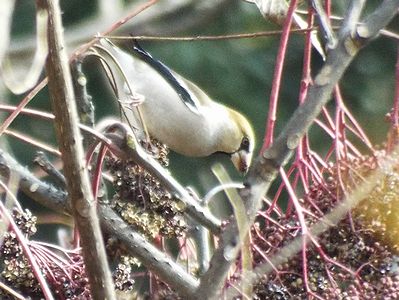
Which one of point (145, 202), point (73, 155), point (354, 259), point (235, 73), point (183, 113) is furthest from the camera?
point (235, 73)

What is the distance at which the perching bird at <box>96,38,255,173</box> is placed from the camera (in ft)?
8.43

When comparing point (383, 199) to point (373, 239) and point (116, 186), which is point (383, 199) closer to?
point (373, 239)

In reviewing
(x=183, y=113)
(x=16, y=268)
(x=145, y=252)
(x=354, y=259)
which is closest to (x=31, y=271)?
(x=16, y=268)

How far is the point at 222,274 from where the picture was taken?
1.34m

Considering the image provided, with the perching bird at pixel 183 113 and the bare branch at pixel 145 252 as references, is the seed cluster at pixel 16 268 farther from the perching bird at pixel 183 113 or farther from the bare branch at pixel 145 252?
the perching bird at pixel 183 113

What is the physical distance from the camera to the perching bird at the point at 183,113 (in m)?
2.57

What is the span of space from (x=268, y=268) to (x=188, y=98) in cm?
130

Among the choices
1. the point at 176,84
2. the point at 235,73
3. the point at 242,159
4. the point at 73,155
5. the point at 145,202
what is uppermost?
the point at 235,73

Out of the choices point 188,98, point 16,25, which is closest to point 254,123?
point 16,25

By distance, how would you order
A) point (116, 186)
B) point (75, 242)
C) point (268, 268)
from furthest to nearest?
point (75, 242) < point (116, 186) < point (268, 268)

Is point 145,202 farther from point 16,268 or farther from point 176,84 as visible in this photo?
point 176,84

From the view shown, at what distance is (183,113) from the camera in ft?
8.70

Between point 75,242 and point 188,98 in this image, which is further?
point 188,98

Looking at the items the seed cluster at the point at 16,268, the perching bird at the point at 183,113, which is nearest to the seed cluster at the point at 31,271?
the seed cluster at the point at 16,268
